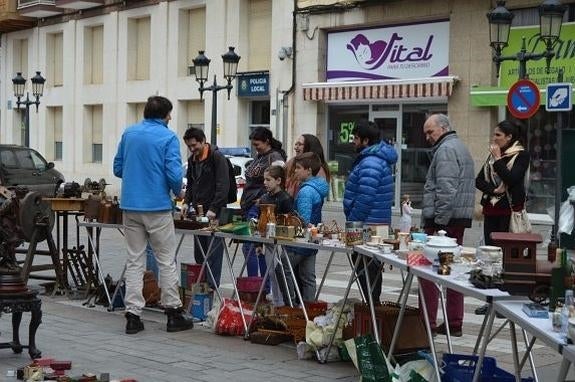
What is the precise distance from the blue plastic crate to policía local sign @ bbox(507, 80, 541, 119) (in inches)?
319

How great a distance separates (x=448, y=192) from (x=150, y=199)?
2.56 m

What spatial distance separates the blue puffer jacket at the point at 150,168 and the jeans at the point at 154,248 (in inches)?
4.9

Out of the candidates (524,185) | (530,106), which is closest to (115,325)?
(524,185)

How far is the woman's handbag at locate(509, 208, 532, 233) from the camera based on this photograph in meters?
8.56

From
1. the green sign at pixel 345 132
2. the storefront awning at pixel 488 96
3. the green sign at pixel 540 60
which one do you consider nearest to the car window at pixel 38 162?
the green sign at pixel 345 132

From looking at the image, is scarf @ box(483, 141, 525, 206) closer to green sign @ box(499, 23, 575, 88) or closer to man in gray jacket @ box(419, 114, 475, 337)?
man in gray jacket @ box(419, 114, 475, 337)

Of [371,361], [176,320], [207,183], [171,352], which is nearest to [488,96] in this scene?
[207,183]

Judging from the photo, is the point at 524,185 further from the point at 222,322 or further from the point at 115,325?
the point at 115,325

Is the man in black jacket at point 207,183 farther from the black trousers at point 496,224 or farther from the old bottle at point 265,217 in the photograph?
the black trousers at point 496,224

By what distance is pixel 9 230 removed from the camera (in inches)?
319

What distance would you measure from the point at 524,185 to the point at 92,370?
174 inches

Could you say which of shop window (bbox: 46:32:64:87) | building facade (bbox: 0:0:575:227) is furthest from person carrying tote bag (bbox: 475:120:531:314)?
shop window (bbox: 46:32:64:87)

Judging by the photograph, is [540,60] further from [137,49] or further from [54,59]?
[54,59]

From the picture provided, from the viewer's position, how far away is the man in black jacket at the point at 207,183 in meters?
9.23
